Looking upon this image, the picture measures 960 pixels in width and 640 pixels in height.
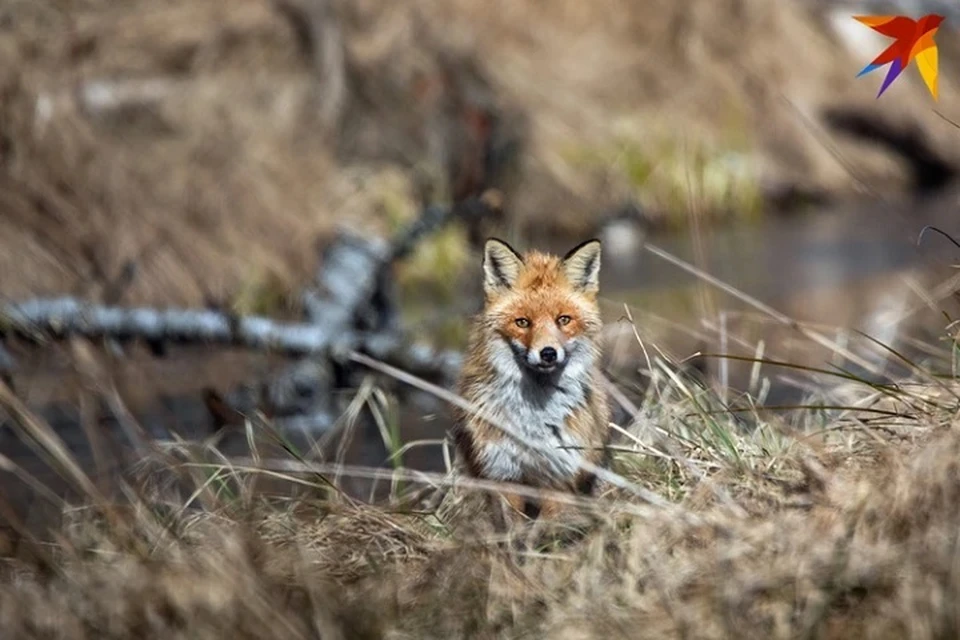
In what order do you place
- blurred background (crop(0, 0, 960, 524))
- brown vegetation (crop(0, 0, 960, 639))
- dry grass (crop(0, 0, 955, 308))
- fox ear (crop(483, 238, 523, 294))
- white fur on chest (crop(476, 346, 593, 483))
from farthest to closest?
dry grass (crop(0, 0, 955, 308)), blurred background (crop(0, 0, 960, 524)), white fur on chest (crop(476, 346, 593, 483)), fox ear (crop(483, 238, 523, 294)), brown vegetation (crop(0, 0, 960, 639))

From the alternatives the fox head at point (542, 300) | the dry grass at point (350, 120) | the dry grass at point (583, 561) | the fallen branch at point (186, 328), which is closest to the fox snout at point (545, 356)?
the fox head at point (542, 300)

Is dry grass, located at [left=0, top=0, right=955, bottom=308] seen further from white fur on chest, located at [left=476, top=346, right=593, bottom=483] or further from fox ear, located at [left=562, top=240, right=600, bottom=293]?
white fur on chest, located at [left=476, top=346, right=593, bottom=483]

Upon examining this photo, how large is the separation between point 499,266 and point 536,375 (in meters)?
0.41

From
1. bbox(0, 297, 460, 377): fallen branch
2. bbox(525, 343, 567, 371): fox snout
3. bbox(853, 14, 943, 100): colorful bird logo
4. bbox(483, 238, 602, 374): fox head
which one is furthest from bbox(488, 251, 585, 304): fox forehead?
bbox(0, 297, 460, 377): fallen branch

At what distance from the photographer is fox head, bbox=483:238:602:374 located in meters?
4.62

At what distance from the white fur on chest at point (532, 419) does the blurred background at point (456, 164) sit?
4.10 feet

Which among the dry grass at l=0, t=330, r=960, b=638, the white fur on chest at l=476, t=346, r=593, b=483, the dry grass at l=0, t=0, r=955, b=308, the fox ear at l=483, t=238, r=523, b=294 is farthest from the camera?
the dry grass at l=0, t=0, r=955, b=308

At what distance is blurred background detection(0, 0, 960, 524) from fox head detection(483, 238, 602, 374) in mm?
1262

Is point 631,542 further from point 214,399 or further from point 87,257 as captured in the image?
point 87,257

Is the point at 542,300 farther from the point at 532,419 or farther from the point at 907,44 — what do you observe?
the point at 907,44

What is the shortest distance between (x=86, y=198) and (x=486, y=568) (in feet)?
23.4

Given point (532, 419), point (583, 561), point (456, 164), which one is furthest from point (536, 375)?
point (456, 164)

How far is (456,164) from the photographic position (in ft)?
46.6

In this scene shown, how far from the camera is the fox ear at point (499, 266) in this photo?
455cm
